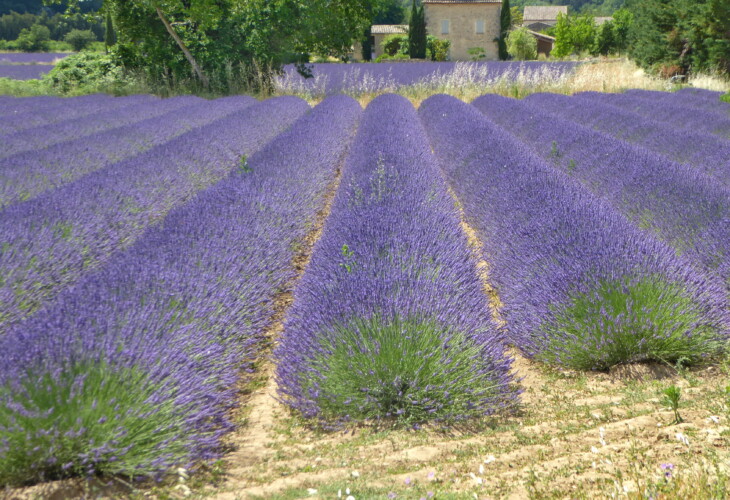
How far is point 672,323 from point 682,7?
16.0m

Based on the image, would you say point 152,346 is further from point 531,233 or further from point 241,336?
point 531,233

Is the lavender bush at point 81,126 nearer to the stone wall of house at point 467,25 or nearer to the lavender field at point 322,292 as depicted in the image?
the lavender field at point 322,292

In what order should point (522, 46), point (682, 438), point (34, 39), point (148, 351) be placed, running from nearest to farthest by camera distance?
1. point (682, 438)
2. point (148, 351)
3. point (522, 46)
4. point (34, 39)

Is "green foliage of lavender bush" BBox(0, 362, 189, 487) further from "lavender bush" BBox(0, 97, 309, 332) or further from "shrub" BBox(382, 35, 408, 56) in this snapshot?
"shrub" BBox(382, 35, 408, 56)

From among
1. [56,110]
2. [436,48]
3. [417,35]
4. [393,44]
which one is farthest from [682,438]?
[393,44]

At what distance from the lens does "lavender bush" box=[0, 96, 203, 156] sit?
6.32 meters

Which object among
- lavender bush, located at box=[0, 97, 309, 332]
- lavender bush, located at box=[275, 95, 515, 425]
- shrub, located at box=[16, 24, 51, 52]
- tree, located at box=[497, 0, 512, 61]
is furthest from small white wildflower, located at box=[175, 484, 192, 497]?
shrub, located at box=[16, 24, 51, 52]

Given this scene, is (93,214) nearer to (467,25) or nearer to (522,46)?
(522,46)

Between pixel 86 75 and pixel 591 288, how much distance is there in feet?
48.8

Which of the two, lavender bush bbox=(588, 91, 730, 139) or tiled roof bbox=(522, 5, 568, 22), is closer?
lavender bush bbox=(588, 91, 730, 139)

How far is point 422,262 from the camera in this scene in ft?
9.67

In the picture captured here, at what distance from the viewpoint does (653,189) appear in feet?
14.1

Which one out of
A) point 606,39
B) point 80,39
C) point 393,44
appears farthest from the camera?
point 80,39

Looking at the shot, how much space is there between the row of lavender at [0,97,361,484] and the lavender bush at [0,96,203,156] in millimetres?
3686
